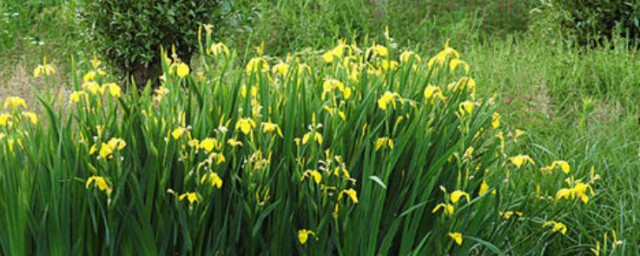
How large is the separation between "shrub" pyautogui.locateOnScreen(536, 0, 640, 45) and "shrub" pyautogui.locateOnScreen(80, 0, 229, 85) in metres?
2.57

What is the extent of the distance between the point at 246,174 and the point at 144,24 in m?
3.62

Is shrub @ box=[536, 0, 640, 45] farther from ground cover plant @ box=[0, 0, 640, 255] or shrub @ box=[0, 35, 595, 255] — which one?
shrub @ box=[0, 35, 595, 255]

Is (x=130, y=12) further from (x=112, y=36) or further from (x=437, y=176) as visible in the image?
(x=437, y=176)

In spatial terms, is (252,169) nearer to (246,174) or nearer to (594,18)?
(246,174)

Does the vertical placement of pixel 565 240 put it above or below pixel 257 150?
below

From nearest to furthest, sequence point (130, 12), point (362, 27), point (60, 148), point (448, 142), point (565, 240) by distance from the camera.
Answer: point (60, 148) → point (448, 142) → point (565, 240) → point (130, 12) → point (362, 27)

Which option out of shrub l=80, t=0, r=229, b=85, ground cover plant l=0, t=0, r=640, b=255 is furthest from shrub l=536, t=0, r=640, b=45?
ground cover plant l=0, t=0, r=640, b=255

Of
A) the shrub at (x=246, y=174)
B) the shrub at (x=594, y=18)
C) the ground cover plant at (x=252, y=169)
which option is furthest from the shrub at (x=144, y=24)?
the shrub at (x=246, y=174)

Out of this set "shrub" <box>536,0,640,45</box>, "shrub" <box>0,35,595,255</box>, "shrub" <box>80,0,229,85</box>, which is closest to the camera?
"shrub" <box>0,35,595,255</box>

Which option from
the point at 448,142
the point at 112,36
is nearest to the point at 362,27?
the point at 112,36

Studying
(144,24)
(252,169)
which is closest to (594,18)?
(144,24)

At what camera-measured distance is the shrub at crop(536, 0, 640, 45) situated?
21.5 ft

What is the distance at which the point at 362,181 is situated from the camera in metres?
2.62

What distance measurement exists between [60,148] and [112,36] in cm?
375
